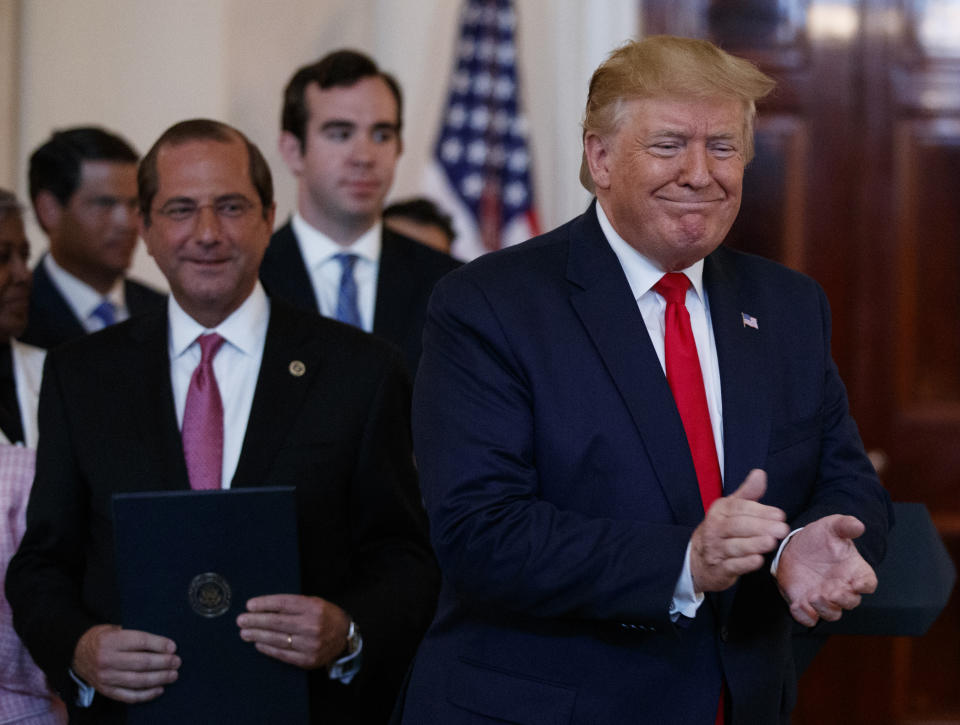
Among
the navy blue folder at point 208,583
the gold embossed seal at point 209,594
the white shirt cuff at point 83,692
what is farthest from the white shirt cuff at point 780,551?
the white shirt cuff at point 83,692

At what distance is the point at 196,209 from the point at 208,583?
84cm

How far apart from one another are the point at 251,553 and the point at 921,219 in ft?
12.7

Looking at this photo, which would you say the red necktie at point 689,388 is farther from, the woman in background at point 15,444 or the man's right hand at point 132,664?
the woman in background at point 15,444

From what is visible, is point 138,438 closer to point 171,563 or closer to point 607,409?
point 171,563

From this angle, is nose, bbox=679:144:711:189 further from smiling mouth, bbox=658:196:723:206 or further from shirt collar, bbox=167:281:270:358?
shirt collar, bbox=167:281:270:358

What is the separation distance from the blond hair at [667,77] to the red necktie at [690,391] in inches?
11.7

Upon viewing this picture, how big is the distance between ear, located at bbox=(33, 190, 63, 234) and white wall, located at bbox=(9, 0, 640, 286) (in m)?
1.04

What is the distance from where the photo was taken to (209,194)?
273 cm

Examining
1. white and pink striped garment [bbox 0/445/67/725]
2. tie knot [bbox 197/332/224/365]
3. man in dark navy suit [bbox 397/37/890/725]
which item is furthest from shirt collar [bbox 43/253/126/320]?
man in dark navy suit [bbox 397/37/890/725]

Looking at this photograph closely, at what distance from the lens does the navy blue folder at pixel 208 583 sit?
2.28 m

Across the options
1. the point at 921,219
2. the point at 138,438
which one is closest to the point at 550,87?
the point at 921,219

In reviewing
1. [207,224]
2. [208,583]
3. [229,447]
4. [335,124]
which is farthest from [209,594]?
[335,124]

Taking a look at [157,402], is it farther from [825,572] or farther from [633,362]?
[825,572]

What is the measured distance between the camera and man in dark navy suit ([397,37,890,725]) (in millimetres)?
1858
